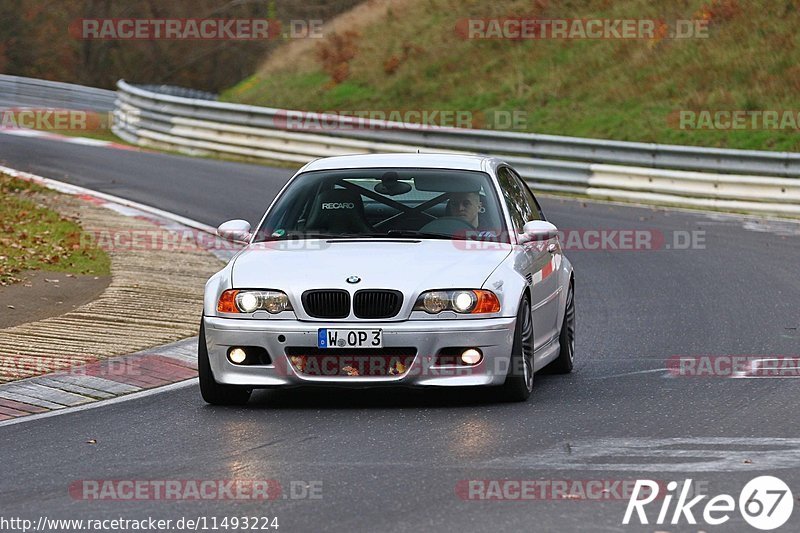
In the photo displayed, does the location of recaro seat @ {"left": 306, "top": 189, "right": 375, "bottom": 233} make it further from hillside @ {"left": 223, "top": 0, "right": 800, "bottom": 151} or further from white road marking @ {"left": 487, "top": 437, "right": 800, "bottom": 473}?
hillside @ {"left": 223, "top": 0, "right": 800, "bottom": 151}

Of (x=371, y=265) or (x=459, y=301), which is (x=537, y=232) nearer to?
(x=459, y=301)

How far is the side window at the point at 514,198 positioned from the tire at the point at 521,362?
0.93 metres

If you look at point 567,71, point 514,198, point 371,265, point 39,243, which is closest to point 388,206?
point 514,198

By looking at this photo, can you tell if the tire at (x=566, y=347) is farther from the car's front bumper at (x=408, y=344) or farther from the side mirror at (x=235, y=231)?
the side mirror at (x=235, y=231)

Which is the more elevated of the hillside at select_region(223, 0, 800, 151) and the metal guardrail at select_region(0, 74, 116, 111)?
the hillside at select_region(223, 0, 800, 151)

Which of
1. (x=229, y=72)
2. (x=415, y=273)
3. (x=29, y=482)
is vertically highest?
(x=415, y=273)

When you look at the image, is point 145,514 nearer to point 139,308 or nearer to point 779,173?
point 139,308

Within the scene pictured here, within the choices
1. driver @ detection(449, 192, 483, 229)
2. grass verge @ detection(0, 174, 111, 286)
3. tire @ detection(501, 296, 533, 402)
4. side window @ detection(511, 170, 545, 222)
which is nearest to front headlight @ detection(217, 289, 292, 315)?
tire @ detection(501, 296, 533, 402)

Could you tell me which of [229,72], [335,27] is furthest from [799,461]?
[229,72]

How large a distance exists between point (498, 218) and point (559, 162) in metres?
15.4

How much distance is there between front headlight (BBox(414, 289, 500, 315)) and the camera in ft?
28.4

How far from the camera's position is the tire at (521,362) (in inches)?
348

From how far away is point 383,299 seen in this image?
342 inches

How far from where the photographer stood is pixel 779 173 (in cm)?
2269
